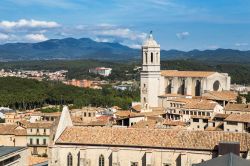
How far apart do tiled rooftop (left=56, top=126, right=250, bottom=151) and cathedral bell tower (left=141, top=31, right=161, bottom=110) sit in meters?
45.6

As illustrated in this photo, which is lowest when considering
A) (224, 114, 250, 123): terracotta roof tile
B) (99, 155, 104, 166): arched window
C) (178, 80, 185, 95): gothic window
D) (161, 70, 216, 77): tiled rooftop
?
(99, 155, 104, 166): arched window

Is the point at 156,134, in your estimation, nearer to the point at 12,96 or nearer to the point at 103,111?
the point at 103,111

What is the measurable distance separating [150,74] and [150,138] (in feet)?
157

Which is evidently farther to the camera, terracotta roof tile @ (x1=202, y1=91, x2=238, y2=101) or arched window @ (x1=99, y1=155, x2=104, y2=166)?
terracotta roof tile @ (x1=202, y1=91, x2=238, y2=101)

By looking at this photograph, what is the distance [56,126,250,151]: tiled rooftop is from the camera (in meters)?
37.0

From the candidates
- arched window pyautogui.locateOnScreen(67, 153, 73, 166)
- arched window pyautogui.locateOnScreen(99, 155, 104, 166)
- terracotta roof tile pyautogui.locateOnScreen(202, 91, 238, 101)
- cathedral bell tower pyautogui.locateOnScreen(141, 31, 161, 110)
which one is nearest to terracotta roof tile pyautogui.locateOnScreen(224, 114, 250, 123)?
arched window pyautogui.locateOnScreen(99, 155, 104, 166)

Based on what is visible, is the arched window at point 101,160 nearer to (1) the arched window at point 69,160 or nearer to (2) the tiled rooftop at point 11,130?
(1) the arched window at point 69,160

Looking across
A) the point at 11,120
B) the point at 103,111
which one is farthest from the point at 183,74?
the point at 11,120

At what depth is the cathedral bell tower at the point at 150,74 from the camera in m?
85.7

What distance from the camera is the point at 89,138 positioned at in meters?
39.6

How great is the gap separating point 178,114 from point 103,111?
1620 centimetres

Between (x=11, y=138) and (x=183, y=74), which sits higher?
(x=183, y=74)

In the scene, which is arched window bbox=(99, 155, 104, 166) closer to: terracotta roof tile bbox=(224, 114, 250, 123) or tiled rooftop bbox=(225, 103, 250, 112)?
terracotta roof tile bbox=(224, 114, 250, 123)

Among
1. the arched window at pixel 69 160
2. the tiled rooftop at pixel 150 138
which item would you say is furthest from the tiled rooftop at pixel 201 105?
the arched window at pixel 69 160
